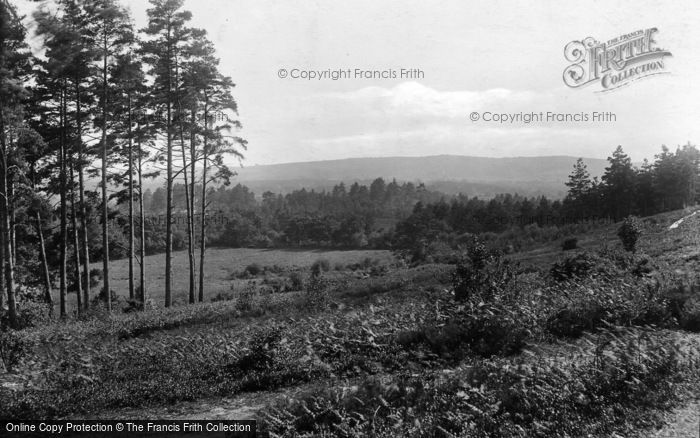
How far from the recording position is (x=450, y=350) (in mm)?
9492

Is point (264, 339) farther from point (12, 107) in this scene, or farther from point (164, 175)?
point (164, 175)

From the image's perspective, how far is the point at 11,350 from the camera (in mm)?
10367

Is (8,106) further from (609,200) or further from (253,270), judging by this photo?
(609,200)

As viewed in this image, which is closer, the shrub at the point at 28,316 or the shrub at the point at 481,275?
the shrub at the point at 481,275

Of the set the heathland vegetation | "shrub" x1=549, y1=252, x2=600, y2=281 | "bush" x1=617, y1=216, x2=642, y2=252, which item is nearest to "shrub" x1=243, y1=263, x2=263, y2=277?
the heathland vegetation

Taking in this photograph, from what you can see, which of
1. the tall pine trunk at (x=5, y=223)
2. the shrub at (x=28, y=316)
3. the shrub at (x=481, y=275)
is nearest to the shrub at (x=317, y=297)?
the shrub at (x=481, y=275)

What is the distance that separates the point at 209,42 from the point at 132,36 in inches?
156

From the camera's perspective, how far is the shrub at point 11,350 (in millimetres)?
9961

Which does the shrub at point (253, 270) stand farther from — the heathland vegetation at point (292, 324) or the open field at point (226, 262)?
the heathland vegetation at point (292, 324)

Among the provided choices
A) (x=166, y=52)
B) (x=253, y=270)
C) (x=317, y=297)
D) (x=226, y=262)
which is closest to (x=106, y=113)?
(x=166, y=52)

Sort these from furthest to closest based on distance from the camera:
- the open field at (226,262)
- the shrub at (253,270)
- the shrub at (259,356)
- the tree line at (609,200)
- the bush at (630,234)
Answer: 1. the shrub at (253,270)
2. the open field at (226,262)
3. the tree line at (609,200)
4. the bush at (630,234)
5. the shrub at (259,356)

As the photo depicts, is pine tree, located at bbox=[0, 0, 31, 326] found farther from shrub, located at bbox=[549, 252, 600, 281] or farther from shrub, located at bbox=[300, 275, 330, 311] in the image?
shrub, located at bbox=[549, 252, 600, 281]

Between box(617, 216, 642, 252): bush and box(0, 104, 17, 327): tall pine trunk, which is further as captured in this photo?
box(617, 216, 642, 252): bush

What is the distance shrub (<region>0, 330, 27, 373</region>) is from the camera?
9961mm
